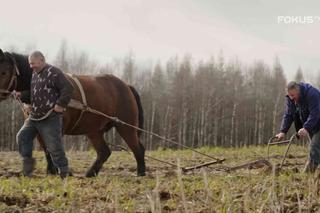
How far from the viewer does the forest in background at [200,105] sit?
4756cm

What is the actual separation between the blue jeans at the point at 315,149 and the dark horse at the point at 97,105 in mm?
2831

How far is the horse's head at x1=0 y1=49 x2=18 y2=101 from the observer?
718 cm

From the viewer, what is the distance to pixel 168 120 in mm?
49344

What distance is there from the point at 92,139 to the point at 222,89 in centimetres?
4574

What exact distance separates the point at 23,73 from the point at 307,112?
467 centimetres

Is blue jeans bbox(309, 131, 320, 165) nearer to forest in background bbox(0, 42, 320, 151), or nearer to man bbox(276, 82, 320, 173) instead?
man bbox(276, 82, 320, 173)

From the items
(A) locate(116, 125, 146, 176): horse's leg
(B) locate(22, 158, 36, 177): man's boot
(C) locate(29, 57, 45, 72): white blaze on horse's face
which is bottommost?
(B) locate(22, 158, 36, 177): man's boot

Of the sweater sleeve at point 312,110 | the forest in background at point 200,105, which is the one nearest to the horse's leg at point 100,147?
the sweater sleeve at point 312,110

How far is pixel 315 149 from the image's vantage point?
796cm

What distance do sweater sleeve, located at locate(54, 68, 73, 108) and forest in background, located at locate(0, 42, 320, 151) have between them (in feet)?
118

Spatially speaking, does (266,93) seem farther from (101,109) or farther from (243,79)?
(101,109)

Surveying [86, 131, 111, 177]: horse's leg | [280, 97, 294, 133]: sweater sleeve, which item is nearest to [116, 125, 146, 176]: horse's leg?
[86, 131, 111, 177]: horse's leg

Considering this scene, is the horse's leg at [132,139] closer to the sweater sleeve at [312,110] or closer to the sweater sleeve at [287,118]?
the sweater sleeve at [287,118]

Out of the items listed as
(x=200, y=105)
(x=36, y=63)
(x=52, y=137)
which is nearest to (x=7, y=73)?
(x=36, y=63)
